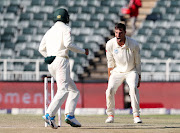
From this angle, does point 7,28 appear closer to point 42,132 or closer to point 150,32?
point 150,32

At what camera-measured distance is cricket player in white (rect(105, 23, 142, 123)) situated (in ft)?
30.0

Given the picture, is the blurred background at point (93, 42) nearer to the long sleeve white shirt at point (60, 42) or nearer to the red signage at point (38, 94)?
the red signage at point (38, 94)

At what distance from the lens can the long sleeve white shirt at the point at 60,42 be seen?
25.0 ft

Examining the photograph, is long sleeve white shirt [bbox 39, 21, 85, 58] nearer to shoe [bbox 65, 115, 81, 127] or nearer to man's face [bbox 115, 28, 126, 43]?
shoe [bbox 65, 115, 81, 127]

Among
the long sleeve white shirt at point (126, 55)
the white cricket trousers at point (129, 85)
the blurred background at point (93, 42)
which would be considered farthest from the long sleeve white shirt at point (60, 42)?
the blurred background at point (93, 42)

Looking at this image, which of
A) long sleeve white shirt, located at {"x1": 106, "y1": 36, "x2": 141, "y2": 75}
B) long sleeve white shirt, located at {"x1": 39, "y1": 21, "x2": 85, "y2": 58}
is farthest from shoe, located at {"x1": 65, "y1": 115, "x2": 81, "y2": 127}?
long sleeve white shirt, located at {"x1": 106, "y1": 36, "x2": 141, "y2": 75}

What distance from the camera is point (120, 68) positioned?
937cm

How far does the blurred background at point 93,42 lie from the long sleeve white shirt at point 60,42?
7183mm

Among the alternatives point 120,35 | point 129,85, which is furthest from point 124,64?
point 120,35

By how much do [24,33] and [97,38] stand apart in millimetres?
2927

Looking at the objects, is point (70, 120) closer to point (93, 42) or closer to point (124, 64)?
point (124, 64)

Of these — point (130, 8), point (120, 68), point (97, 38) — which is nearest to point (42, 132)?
point (120, 68)

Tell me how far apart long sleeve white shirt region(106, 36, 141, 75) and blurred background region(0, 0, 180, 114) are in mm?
5598

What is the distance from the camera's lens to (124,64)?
9.30 m
